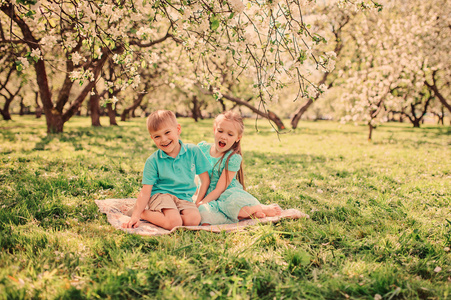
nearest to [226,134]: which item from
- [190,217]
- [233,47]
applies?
[190,217]

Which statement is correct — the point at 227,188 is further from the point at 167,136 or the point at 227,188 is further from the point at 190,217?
the point at 167,136

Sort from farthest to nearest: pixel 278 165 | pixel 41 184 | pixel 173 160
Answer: pixel 278 165, pixel 41 184, pixel 173 160

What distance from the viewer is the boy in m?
3.29

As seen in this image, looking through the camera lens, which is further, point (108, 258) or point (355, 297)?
point (108, 258)

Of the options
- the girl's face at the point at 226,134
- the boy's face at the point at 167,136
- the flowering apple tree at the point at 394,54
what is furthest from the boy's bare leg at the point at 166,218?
the flowering apple tree at the point at 394,54

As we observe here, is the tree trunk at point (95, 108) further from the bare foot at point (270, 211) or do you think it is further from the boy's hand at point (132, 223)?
the bare foot at point (270, 211)

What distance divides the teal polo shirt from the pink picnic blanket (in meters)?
0.50

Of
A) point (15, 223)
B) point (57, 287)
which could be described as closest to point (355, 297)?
point (57, 287)

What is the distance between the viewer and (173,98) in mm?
33625

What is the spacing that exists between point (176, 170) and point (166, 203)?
17.8 inches

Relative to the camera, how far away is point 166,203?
3.34m

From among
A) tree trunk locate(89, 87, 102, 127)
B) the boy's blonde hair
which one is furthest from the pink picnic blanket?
tree trunk locate(89, 87, 102, 127)

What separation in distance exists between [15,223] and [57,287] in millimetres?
1562

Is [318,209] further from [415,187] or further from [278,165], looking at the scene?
[278,165]
